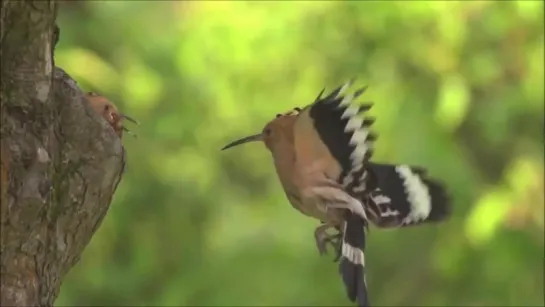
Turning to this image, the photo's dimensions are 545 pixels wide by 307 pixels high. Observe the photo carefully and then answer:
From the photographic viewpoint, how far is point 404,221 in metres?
0.72

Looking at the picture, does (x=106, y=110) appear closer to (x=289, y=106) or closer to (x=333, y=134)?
(x=333, y=134)

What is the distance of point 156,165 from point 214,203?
6.7 inches

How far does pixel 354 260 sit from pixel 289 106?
1225 millimetres

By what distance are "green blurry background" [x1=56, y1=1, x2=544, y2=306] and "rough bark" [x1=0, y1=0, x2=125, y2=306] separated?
0.91 metres

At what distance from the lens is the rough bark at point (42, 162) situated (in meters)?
0.68

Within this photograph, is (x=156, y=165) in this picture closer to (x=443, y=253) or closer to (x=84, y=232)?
(x=443, y=253)

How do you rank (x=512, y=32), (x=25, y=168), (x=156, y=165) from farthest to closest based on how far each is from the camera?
(x=156, y=165) < (x=512, y=32) < (x=25, y=168)

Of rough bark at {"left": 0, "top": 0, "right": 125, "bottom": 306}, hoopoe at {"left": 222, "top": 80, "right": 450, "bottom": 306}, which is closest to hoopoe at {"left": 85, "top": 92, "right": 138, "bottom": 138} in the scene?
rough bark at {"left": 0, "top": 0, "right": 125, "bottom": 306}

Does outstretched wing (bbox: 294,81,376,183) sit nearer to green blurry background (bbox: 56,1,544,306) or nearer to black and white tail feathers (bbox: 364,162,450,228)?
black and white tail feathers (bbox: 364,162,450,228)

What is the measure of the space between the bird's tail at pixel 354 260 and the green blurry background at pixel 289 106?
0.94 m

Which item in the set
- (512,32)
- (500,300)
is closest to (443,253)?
(500,300)

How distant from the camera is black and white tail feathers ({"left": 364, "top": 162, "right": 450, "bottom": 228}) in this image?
2.33 feet

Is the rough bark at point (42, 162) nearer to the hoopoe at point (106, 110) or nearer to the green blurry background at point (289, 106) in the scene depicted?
the hoopoe at point (106, 110)

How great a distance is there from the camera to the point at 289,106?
1.85 m
